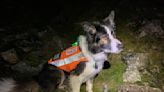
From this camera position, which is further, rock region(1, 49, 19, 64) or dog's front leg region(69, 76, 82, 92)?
rock region(1, 49, 19, 64)

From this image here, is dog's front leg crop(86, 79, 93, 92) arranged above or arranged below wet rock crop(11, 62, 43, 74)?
below

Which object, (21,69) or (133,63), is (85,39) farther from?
(21,69)

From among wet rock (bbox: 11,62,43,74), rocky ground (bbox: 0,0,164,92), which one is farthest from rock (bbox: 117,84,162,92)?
wet rock (bbox: 11,62,43,74)

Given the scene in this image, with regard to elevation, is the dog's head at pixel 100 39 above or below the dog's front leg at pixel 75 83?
above

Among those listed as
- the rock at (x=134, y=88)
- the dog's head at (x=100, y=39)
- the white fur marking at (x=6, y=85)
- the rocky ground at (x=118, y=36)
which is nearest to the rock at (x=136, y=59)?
the rocky ground at (x=118, y=36)

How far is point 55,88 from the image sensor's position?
6977 millimetres

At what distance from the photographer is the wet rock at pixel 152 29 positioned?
844 centimetres

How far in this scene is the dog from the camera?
246 inches

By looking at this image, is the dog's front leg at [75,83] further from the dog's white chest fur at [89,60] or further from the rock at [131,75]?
the rock at [131,75]

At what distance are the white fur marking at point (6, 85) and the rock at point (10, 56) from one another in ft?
7.24

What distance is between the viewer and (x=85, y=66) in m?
6.47

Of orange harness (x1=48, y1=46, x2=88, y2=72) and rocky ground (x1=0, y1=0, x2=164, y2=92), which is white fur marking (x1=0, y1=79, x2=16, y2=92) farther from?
rocky ground (x1=0, y1=0, x2=164, y2=92)

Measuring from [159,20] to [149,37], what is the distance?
76 cm

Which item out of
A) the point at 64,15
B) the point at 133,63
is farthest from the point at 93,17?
the point at 133,63
